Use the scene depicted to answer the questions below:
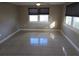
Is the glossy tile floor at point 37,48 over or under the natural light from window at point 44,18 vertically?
under

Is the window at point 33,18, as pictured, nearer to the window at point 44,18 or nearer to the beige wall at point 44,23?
the beige wall at point 44,23

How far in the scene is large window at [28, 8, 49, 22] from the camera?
9.10 metres

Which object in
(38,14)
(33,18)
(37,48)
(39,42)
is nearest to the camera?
(37,48)

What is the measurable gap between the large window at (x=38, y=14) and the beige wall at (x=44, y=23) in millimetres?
309

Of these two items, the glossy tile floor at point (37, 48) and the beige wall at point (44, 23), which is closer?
the glossy tile floor at point (37, 48)

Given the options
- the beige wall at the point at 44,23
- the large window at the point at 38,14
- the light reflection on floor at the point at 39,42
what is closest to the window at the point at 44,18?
the large window at the point at 38,14

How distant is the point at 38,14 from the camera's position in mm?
9188

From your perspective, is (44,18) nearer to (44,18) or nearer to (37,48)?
(44,18)

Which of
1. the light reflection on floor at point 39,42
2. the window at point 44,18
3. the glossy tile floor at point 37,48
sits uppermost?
the window at point 44,18

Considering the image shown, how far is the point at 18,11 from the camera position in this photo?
8.99m

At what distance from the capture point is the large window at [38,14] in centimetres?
910

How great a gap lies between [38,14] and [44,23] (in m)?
0.92

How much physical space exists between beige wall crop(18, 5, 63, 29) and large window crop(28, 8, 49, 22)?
309 mm

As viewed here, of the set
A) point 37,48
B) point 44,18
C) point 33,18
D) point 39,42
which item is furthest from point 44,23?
point 37,48
